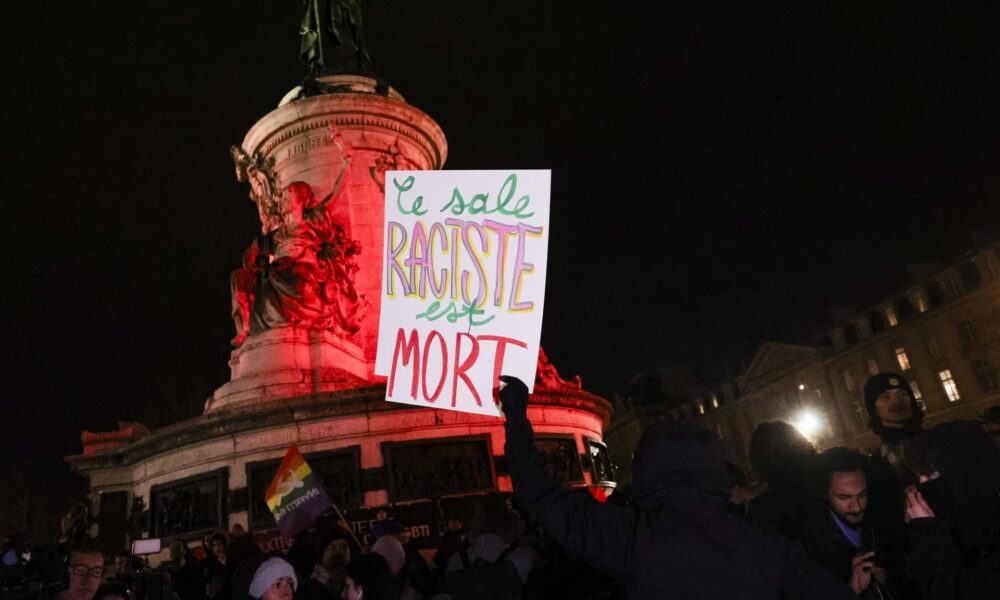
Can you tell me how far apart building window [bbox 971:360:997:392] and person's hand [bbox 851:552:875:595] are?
165 feet

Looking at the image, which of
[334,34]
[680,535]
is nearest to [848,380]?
[334,34]

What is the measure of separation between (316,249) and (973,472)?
527 inches

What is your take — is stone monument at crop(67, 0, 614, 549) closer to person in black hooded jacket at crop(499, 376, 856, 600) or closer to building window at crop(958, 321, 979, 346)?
person in black hooded jacket at crop(499, 376, 856, 600)

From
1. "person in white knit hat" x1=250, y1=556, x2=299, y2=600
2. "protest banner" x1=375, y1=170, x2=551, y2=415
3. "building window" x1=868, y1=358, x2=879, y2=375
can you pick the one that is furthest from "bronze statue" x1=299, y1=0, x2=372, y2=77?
"building window" x1=868, y1=358, x2=879, y2=375

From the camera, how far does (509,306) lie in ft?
16.4

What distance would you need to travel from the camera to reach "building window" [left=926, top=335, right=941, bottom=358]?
4819 cm

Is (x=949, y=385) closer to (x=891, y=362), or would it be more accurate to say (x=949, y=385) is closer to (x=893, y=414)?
(x=891, y=362)

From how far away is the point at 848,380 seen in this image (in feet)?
183

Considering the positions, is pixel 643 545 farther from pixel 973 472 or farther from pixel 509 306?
pixel 509 306

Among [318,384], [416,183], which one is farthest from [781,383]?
[416,183]

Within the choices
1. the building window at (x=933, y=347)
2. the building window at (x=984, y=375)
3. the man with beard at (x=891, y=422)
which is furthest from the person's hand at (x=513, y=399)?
the building window at (x=933, y=347)

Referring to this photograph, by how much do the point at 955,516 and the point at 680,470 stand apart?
139 cm

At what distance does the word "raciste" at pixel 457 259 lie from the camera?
16.7ft

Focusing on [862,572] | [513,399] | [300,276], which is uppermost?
[300,276]
